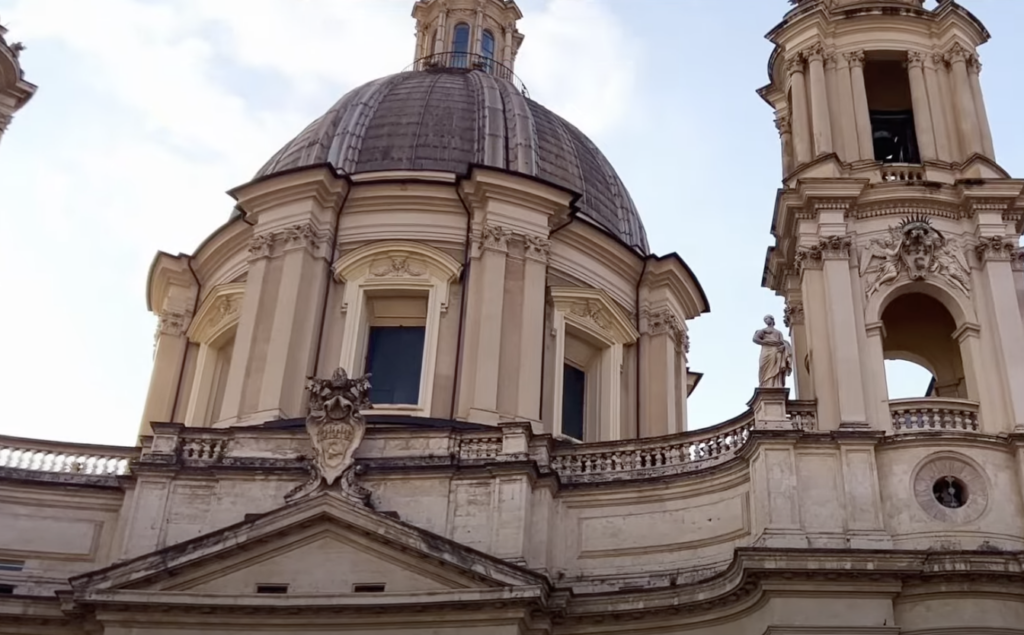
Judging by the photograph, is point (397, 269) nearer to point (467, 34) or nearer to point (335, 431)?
point (335, 431)

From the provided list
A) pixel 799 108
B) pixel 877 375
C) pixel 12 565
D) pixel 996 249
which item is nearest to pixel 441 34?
pixel 799 108

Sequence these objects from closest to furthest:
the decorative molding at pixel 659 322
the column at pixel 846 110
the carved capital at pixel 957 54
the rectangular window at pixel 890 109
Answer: the column at pixel 846 110 < the carved capital at pixel 957 54 < the rectangular window at pixel 890 109 < the decorative molding at pixel 659 322

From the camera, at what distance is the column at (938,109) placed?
21.0 m

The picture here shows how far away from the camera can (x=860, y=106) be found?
21.5 meters

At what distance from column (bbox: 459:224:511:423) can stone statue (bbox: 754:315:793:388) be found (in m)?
5.21

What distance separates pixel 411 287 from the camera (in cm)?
2433

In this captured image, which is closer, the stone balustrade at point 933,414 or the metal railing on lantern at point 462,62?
the stone balustrade at point 933,414

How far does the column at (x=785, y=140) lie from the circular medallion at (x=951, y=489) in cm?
794

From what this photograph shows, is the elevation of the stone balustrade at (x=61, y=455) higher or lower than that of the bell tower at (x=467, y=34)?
lower

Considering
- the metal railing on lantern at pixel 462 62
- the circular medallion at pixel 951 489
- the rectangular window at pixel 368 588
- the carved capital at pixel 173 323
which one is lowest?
the rectangular window at pixel 368 588

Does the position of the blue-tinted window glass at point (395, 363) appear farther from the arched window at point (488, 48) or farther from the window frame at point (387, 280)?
the arched window at point (488, 48)

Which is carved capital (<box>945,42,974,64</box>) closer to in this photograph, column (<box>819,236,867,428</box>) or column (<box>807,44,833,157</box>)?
column (<box>807,44,833,157</box>)

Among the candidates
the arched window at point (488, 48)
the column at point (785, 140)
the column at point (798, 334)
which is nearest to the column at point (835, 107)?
the column at point (785, 140)

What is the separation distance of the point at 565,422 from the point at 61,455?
956cm
